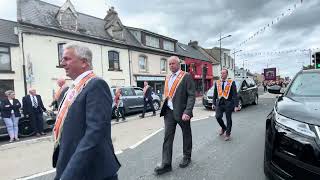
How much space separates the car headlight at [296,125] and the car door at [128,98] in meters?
12.0

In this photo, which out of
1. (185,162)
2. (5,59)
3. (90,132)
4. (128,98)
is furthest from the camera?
(5,59)

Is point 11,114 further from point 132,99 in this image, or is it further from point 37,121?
point 132,99

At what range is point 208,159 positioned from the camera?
5246mm

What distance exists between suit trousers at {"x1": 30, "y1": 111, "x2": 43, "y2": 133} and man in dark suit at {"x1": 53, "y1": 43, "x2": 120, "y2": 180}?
27.2 feet

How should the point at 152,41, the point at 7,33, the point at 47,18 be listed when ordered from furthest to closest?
the point at 152,41
the point at 47,18
the point at 7,33

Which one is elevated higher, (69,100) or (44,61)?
(44,61)

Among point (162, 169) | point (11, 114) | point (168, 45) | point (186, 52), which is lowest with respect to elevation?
point (162, 169)

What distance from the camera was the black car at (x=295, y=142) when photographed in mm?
2609

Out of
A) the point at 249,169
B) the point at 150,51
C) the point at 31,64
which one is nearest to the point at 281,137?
the point at 249,169

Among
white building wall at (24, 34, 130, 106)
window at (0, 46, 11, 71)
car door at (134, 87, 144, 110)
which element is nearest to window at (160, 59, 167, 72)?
white building wall at (24, 34, 130, 106)

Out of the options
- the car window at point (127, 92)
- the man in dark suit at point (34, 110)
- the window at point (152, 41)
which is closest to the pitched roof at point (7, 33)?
the car window at point (127, 92)

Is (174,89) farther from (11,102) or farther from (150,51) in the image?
(150,51)

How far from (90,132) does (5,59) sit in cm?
1774

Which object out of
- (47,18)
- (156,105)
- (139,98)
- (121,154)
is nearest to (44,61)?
(47,18)
